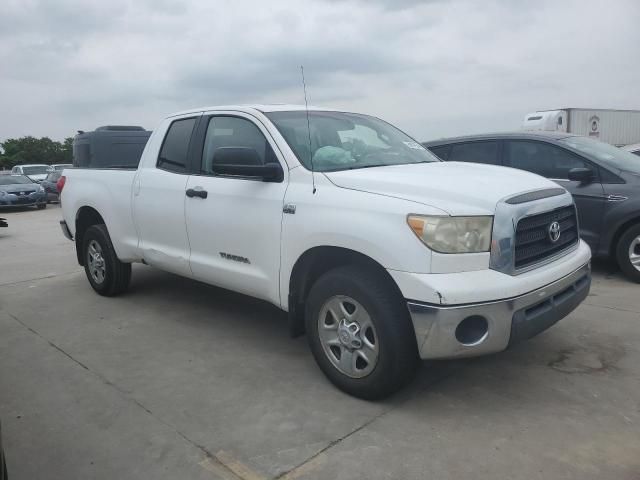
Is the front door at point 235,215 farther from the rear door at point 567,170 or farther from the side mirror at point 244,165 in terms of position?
the rear door at point 567,170

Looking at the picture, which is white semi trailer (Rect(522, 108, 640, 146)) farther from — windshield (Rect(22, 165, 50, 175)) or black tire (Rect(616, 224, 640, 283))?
windshield (Rect(22, 165, 50, 175))

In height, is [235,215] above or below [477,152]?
below

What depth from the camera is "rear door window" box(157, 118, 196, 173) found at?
15.3ft

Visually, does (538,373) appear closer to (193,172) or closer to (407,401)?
(407,401)

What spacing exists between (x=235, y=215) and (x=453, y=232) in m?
1.69

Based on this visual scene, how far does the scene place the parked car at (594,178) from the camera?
5738 mm

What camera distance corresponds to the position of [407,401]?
11.0 ft

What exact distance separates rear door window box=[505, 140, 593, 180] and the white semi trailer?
14.6m

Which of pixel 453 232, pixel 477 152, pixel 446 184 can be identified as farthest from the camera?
pixel 477 152

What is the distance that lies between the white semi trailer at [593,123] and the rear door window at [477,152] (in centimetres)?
1434

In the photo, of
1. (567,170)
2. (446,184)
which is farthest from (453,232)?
(567,170)

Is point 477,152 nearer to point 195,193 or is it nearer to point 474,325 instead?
point 195,193

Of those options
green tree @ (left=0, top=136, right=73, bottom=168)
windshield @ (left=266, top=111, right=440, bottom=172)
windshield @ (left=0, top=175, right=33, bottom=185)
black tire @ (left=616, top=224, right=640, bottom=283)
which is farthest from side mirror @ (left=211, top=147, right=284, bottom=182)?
green tree @ (left=0, top=136, right=73, bottom=168)

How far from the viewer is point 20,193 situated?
745 inches
